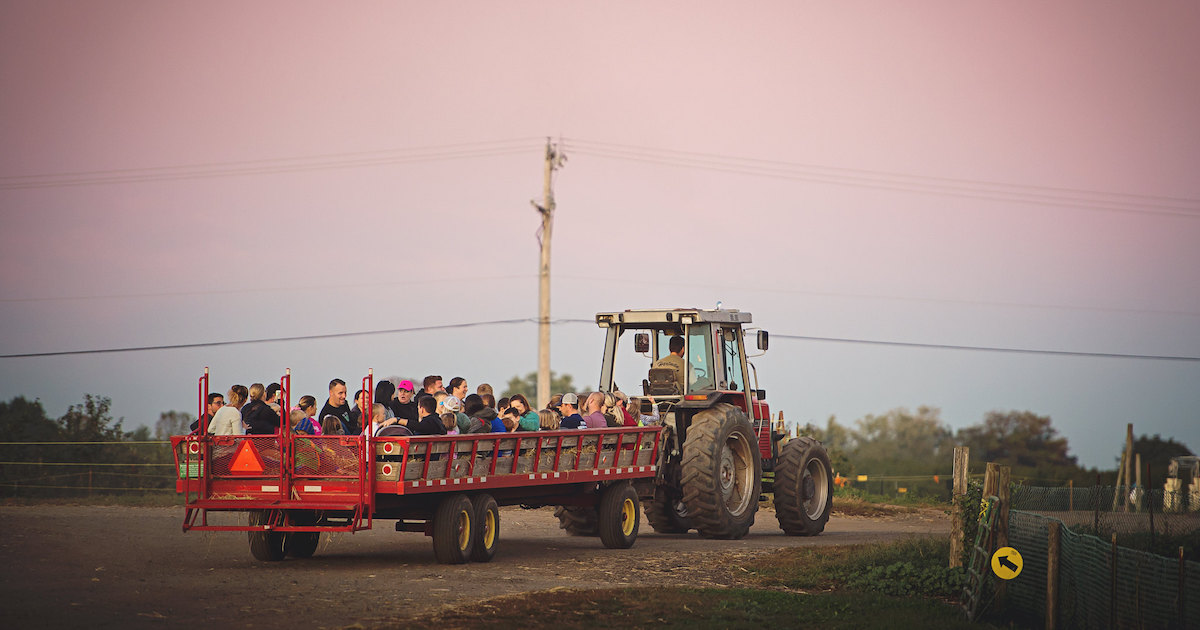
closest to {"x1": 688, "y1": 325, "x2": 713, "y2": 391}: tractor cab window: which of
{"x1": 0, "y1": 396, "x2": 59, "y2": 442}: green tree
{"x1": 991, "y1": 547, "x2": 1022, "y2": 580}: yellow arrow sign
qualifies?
{"x1": 991, "y1": 547, "x2": 1022, "y2": 580}: yellow arrow sign

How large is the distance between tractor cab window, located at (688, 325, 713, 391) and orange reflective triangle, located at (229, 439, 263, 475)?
7255 mm

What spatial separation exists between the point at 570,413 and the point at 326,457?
4259 millimetres

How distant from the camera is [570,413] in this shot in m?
16.7

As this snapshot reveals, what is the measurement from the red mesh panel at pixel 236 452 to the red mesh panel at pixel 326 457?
27 cm

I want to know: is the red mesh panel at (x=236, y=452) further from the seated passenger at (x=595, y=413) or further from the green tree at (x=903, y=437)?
the green tree at (x=903, y=437)

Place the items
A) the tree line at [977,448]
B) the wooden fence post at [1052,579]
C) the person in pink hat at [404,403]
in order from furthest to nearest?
the tree line at [977,448] → the person in pink hat at [404,403] → the wooden fence post at [1052,579]

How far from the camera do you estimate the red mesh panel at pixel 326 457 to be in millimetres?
13094

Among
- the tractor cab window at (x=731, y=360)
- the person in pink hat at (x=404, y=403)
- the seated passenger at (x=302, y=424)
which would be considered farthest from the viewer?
the tractor cab window at (x=731, y=360)

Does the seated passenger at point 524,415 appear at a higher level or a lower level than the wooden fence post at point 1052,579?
higher

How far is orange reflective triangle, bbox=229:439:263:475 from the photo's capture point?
13.4 m

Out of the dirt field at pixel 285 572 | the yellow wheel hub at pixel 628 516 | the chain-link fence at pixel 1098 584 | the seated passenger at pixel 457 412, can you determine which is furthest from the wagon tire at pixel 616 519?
the chain-link fence at pixel 1098 584

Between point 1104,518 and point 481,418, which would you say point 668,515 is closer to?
point 481,418

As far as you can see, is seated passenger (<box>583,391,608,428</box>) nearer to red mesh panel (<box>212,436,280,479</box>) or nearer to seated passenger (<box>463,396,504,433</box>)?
seated passenger (<box>463,396,504,433</box>)

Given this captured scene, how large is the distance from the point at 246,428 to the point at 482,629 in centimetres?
531
